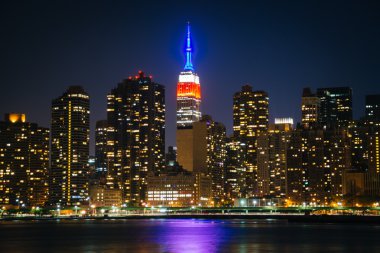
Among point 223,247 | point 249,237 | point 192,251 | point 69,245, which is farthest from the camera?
point 249,237

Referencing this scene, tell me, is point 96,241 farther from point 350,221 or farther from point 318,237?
point 350,221

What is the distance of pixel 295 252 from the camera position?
88812 millimetres

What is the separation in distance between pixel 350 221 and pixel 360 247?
96109mm

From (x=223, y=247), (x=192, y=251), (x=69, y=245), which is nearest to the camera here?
(x=192, y=251)

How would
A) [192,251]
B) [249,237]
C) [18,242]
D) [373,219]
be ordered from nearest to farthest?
[192,251] < [18,242] < [249,237] < [373,219]

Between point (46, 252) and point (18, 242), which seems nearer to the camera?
point (46, 252)

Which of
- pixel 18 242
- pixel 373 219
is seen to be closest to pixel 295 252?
pixel 18 242

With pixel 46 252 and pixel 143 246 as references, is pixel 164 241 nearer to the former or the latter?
pixel 143 246

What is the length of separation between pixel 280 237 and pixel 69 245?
35291 mm

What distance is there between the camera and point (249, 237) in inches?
4670

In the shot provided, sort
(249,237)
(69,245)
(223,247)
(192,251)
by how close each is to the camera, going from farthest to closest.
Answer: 1. (249,237)
2. (69,245)
3. (223,247)
4. (192,251)

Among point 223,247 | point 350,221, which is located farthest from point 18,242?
point 350,221

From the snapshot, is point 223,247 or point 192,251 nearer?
point 192,251

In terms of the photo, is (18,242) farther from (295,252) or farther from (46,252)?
(295,252)
